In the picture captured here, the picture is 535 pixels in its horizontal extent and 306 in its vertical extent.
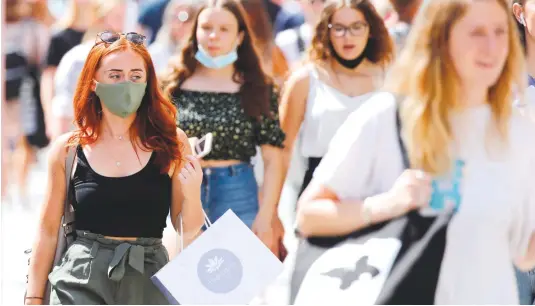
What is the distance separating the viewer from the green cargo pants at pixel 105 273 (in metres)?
4.18

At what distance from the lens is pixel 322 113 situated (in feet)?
19.8

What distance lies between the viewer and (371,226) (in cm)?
371

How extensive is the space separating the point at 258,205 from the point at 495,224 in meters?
2.60

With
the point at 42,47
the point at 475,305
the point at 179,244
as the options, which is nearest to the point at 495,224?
the point at 475,305

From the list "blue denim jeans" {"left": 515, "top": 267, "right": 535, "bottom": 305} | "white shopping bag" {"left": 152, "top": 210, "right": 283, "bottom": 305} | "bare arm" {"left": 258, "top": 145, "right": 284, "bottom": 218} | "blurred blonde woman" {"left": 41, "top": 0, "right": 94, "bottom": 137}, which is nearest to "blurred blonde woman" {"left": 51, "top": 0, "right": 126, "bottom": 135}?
"blurred blonde woman" {"left": 41, "top": 0, "right": 94, "bottom": 137}

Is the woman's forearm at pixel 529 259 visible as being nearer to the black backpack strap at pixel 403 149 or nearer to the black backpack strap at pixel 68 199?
the black backpack strap at pixel 403 149

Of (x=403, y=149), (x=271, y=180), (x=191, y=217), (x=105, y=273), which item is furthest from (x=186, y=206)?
(x=271, y=180)

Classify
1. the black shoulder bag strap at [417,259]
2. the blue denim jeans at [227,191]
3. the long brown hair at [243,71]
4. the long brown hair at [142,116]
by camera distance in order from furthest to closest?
the long brown hair at [243,71], the blue denim jeans at [227,191], the long brown hair at [142,116], the black shoulder bag strap at [417,259]

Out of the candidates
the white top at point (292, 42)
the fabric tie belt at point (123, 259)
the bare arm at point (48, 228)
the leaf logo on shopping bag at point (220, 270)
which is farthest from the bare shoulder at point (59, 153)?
the white top at point (292, 42)

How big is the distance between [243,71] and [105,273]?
2.30 meters

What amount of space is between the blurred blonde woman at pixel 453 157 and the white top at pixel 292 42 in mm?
4274

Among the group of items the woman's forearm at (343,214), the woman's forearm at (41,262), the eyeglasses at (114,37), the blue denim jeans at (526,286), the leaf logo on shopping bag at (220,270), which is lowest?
the blue denim jeans at (526,286)

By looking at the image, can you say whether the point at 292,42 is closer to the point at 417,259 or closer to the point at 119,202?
the point at 119,202

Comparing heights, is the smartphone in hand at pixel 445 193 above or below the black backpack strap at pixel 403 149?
below
